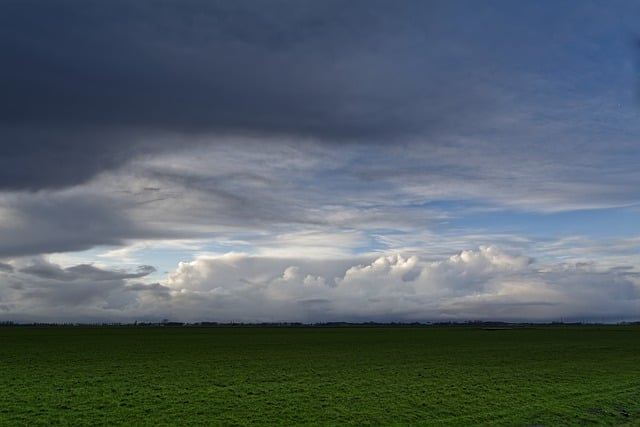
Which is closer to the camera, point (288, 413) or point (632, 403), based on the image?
point (288, 413)

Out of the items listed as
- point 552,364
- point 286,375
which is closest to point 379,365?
Answer: point 286,375

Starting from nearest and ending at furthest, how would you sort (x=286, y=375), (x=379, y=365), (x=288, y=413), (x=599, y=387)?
1. (x=288, y=413)
2. (x=599, y=387)
3. (x=286, y=375)
4. (x=379, y=365)

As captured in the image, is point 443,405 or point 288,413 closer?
point 288,413

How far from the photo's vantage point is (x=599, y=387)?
39.0 metres

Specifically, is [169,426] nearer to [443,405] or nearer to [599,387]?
[443,405]

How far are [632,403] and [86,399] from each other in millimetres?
31269

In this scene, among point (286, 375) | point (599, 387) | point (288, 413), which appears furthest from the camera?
point (286, 375)

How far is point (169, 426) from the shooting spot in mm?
25641

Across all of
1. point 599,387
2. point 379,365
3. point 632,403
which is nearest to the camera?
point 632,403

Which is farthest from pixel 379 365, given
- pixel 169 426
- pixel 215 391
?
pixel 169 426

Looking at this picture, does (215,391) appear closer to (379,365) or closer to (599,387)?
(379,365)

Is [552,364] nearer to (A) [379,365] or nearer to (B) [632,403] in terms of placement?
(A) [379,365]

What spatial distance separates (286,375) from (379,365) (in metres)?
12.4

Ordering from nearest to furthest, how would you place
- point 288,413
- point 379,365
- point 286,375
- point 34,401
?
point 288,413, point 34,401, point 286,375, point 379,365
